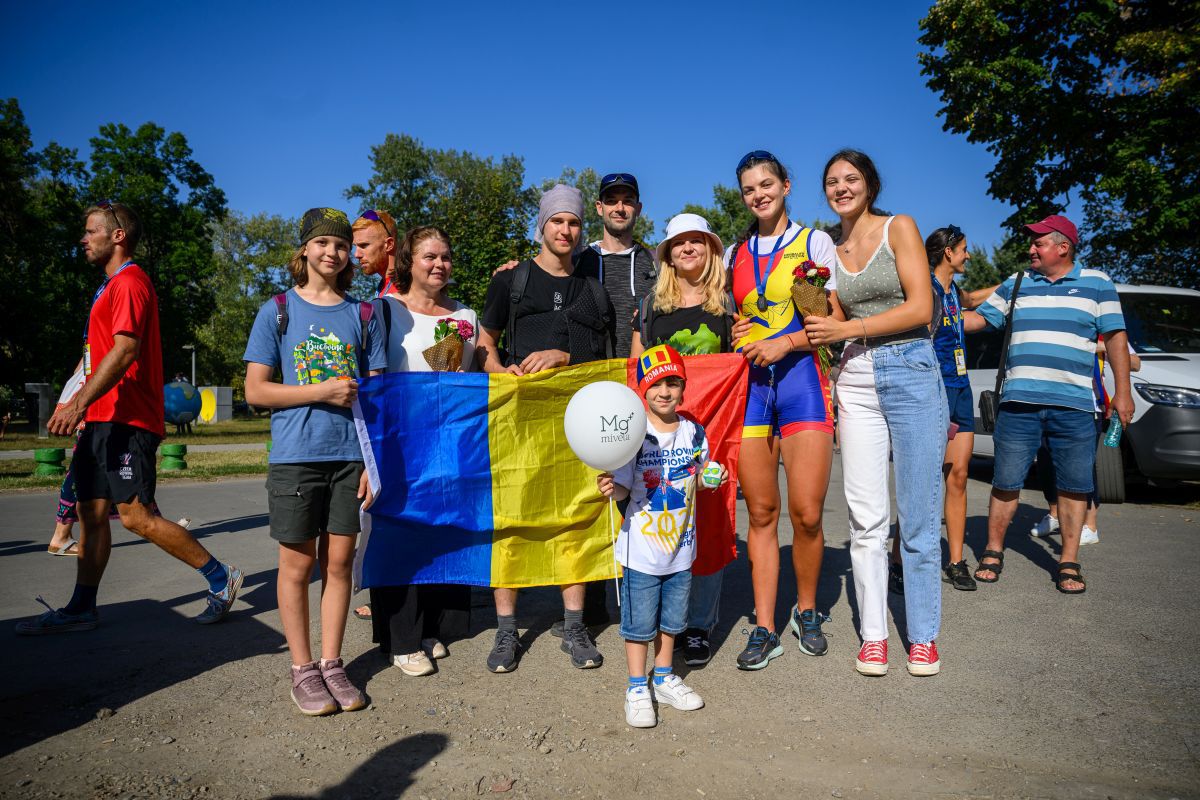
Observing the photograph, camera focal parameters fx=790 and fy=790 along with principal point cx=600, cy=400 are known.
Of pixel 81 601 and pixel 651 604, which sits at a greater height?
pixel 651 604

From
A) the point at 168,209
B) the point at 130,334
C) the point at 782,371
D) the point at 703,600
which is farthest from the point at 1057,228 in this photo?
the point at 168,209

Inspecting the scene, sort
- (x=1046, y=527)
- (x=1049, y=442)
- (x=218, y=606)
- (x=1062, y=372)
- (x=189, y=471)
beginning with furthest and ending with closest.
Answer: (x=189, y=471) < (x=1046, y=527) < (x=1049, y=442) < (x=1062, y=372) < (x=218, y=606)

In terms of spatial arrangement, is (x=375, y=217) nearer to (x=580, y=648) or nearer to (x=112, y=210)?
(x=112, y=210)

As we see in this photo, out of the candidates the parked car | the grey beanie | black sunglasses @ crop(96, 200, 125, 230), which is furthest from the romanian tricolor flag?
the parked car

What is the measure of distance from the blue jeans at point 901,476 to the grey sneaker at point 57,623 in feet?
14.3

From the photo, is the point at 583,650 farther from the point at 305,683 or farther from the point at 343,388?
the point at 343,388

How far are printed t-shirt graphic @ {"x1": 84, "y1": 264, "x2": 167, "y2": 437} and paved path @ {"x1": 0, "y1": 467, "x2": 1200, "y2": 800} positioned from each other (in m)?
1.26

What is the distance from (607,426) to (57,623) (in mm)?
3632

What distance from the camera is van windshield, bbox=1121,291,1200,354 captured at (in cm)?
894

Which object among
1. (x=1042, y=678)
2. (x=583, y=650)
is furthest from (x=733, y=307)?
(x=1042, y=678)

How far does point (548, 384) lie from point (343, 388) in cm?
117

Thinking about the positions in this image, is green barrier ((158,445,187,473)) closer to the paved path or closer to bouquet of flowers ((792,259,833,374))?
the paved path

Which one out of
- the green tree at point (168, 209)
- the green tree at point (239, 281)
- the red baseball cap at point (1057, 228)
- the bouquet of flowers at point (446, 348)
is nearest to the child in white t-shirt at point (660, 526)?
the bouquet of flowers at point (446, 348)

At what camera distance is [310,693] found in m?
3.41
